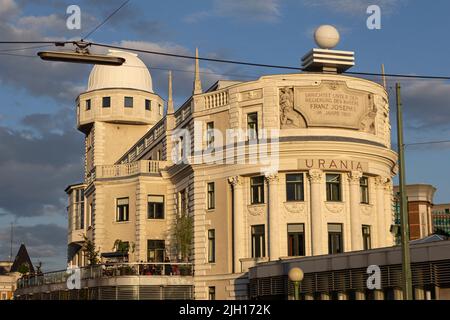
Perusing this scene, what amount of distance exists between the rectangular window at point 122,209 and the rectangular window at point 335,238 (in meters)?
18.4

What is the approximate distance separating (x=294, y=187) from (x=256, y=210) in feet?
9.45

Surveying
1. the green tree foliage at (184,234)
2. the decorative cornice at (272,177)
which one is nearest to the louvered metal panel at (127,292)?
the green tree foliage at (184,234)

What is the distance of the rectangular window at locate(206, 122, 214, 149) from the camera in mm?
55750

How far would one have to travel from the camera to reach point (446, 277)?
36.3 meters

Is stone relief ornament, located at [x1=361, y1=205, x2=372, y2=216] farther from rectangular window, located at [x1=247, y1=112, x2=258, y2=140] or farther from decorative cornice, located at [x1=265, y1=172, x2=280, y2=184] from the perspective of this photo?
rectangular window, located at [x1=247, y1=112, x2=258, y2=140]

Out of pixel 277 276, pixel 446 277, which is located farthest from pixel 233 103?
pixel 446 277

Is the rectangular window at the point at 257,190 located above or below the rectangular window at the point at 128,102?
below

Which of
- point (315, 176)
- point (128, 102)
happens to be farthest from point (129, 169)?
point (315, 176)

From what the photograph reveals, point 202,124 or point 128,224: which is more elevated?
point 202,124

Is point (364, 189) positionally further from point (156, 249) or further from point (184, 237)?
point (156, 249)

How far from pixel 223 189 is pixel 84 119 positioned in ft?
98.8

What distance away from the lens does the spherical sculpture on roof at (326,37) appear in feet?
192

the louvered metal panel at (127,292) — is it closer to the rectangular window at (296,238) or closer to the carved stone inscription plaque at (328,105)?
the rectangular window at (296,238)
